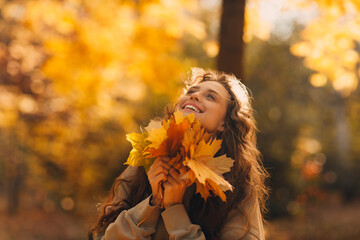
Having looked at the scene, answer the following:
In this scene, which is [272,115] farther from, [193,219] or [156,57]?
[193,219]

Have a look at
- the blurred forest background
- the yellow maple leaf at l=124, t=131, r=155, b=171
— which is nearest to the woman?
the yellow maple leaf at l=124, t=131, r=155, b=171

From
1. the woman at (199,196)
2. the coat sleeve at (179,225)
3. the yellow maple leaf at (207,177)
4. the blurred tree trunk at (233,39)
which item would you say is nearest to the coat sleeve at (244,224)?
the woman at (199,196)

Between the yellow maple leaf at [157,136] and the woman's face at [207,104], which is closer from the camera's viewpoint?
the yellow maple leaf at [157,136]

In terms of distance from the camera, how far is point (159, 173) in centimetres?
168

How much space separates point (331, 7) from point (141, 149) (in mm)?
2981

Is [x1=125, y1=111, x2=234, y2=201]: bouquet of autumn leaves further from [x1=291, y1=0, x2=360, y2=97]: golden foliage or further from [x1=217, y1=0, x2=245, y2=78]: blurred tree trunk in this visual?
[x1=291, y1=0, x2=360, y2=97]: golden foliage

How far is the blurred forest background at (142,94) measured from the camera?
15.6ft

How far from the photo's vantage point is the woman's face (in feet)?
6.16

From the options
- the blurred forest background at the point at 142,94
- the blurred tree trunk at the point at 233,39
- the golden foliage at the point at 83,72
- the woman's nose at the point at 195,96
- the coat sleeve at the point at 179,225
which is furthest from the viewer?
the golden foliage at the point at 83,72

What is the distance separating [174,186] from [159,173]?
8 cm

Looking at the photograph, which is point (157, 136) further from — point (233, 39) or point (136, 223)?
point (233, 39)

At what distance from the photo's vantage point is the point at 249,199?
72.8 inches

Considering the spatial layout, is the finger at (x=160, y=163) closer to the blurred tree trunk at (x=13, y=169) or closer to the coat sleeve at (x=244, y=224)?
the coat sleeve at (x=244, y=224)

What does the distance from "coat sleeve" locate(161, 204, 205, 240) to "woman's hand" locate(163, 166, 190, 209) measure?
3cm
